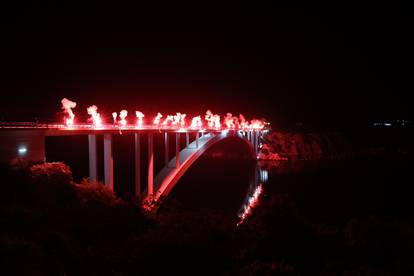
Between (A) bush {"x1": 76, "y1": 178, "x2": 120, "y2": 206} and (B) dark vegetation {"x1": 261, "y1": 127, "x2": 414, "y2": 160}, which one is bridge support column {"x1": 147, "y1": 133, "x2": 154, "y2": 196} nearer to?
(A) bush {"x1": 76, "y1": 178, "x2": 120, "y2": 206}

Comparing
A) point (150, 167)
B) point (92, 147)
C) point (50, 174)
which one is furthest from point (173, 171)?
point (50, 174)

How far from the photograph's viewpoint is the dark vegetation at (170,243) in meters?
5.89

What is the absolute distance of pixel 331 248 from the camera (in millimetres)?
8680

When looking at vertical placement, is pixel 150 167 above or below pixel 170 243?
below

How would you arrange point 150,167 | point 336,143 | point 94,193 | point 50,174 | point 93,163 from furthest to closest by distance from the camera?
point 336,143
point 150,167
point 93,163
point 94,193
point 50,174

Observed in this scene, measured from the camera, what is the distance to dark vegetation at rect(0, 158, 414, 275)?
19.3 ft

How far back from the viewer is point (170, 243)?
6.07 metres

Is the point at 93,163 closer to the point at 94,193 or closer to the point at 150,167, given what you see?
the point at 94,193

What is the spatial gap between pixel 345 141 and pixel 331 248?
277ft

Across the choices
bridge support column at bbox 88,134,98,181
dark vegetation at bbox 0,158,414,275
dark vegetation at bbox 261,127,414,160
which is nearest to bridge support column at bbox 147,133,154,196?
bridge support column at bbox 88,134,98,181

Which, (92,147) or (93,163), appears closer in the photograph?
(93,163)

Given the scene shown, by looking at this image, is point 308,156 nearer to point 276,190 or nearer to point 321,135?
point 321,135

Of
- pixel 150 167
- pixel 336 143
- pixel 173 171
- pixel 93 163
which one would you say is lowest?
pixel 336 143

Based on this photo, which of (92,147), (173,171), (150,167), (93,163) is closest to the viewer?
(93,163)
